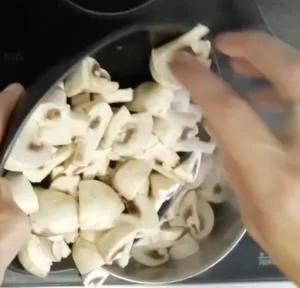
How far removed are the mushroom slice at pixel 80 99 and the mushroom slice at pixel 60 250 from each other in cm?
14

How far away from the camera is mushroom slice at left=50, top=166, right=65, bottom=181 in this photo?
2.03 feet

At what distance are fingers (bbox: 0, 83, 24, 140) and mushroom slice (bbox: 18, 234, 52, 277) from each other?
116mm

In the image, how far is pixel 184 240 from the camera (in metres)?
0.72

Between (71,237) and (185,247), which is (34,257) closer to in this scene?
(71,237)

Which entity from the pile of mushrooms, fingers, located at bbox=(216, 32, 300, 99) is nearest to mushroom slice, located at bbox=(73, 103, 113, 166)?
the pile of mushrooms

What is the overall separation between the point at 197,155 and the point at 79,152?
4.7 inches

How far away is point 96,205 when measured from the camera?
632 millimetres

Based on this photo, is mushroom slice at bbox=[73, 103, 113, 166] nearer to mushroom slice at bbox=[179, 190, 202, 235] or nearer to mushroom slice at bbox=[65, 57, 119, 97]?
mushroom slice at bbox=[65, 57, 119, 97]

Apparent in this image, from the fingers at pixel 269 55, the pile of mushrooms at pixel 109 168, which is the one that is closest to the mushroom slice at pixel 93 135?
the pile of mushrooms at pixel 109 168

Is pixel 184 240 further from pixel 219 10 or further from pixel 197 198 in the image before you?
pixel 219 10

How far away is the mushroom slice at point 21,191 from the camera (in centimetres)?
58

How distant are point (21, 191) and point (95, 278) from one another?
14 cm

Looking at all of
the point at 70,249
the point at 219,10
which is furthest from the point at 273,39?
the point at 70,249

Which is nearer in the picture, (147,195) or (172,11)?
(172,11)
